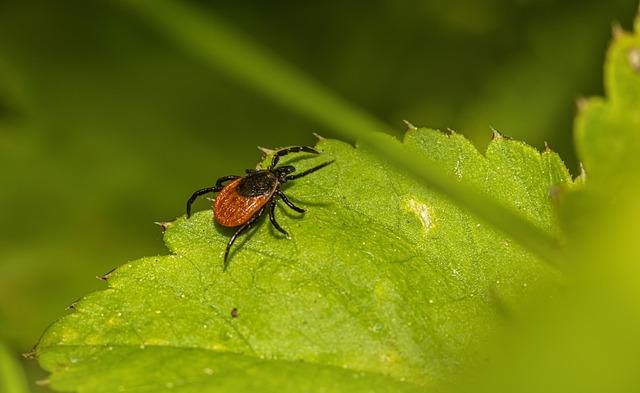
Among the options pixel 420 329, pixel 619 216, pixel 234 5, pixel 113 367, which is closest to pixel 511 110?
pixel 234 5

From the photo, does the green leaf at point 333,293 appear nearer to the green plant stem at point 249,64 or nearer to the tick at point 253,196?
the tick at point 253,196

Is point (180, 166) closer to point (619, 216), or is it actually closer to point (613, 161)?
point (613, 161)

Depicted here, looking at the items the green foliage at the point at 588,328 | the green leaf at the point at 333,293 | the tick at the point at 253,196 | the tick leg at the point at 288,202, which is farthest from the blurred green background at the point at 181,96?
the green foliage at the point at 588,328

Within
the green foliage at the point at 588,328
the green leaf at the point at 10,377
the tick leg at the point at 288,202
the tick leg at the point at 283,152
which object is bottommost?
the green leaf at the point at 10,377

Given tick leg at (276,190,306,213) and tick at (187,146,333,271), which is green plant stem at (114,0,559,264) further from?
tick leg at (276,190,306,213)

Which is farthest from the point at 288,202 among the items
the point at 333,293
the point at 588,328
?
the point at 588,328
